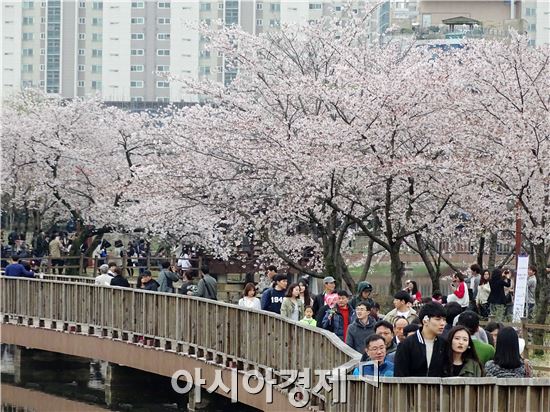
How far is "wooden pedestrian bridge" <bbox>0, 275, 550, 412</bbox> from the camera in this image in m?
9.17

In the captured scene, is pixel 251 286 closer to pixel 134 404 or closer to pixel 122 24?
pixel 134 404

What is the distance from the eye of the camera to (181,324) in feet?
60.1

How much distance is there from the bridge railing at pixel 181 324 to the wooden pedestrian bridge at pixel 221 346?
2cm

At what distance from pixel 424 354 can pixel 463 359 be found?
33cm

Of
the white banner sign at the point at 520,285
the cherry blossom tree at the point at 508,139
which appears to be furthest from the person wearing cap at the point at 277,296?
the cherry blossom tree at the point at 508,139

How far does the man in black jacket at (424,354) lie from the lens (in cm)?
930

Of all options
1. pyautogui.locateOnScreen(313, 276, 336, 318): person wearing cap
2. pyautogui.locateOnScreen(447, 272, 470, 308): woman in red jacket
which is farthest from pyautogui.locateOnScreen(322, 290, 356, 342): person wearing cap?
pyautogui.locateOnScreen(447, 272, 470, 308): woman in red jacket

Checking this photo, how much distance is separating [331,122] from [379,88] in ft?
3.87

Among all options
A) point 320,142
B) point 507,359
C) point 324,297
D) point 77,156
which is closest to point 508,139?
point 320,142

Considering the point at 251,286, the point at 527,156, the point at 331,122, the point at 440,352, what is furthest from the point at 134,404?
the point at 440,352

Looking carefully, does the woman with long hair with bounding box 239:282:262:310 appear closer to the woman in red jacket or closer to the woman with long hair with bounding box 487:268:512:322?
the woman in red jacket

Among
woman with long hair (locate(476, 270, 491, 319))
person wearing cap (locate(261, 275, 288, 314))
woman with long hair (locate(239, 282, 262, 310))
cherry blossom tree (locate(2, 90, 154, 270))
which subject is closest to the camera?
person wearing cap (locate(261, 275, 288, 314))

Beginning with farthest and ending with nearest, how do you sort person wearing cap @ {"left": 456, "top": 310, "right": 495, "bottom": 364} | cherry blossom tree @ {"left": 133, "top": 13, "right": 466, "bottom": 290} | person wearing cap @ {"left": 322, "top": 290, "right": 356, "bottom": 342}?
cherry blossom tree @ {"left": 133, "top": 13, "right": 466, "bottom": 290}
person wearing cap @ {"left": 322, "top": 290, "right": 356, "bottom": 342}
person wearing cap @ {"left": 456, "top": 310, "right": 495, "bottom": 364}

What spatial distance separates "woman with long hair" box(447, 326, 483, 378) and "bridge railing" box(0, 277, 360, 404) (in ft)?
3.33
